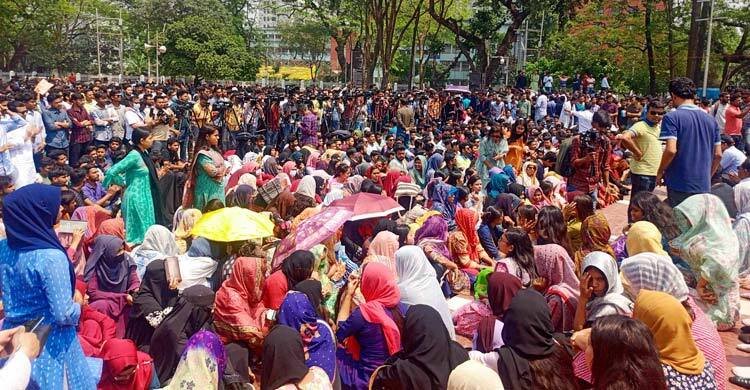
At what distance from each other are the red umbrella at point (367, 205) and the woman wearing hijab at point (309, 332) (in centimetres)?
213

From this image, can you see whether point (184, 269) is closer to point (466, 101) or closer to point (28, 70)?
point (466, 101)

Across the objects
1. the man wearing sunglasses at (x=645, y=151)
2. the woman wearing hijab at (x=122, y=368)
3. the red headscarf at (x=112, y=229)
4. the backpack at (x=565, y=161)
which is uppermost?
the man wearing sunglasses at (x=645, y=151)

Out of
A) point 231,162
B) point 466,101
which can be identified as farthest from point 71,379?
point 466,101

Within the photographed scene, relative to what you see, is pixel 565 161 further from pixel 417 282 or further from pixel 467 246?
pixel 417 282

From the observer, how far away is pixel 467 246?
576 cm

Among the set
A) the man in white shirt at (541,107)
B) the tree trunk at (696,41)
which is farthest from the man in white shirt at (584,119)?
the tree trunk at (696,41)

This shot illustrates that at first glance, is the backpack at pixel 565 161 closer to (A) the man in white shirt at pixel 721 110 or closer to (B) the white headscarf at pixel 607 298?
(B) the white headscarf at pixel 607 298

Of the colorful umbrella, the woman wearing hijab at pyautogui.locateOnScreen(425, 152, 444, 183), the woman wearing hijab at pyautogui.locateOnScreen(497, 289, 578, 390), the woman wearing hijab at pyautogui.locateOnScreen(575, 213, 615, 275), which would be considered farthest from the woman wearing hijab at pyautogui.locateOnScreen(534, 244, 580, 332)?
the woman wearing hijab at pyautogui.locateOnScreen(425, 152, 444, 183)

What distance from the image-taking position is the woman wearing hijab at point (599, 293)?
373cm

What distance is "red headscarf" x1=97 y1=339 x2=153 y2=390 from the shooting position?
3348 millimetres

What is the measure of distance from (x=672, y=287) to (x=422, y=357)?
4.86 feet

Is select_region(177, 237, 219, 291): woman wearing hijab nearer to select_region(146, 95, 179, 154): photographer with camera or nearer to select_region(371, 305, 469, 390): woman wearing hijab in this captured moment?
select_region(371, 305, 469, 390): woman wearing hijab

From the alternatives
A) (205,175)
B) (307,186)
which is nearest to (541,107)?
(307,186)

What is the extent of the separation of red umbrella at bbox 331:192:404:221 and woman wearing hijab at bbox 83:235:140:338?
1929mm
